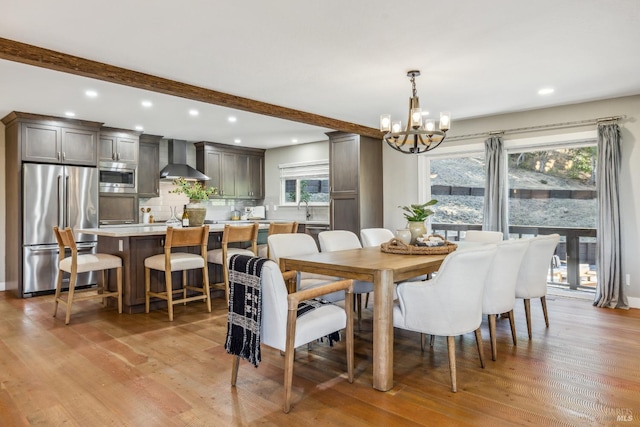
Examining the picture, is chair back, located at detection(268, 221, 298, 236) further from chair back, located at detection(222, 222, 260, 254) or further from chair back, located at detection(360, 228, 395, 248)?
chair back, located at detection(360, 228, 395, 248)

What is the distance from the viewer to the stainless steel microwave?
6.16 m

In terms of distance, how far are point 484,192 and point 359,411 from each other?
4.27 metres

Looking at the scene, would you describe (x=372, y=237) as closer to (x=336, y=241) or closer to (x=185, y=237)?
(x=336, y=241)

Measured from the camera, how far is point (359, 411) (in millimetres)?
2225

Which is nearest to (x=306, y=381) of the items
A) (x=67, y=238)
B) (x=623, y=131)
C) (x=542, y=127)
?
(x=67, y=238)

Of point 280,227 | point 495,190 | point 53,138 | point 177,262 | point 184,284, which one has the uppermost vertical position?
point 53,138

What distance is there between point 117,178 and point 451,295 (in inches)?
222

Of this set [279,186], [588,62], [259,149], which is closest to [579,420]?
[588,62]

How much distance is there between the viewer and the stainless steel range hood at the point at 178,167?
22.8 ft

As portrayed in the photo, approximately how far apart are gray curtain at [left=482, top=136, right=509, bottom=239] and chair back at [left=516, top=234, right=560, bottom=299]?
6.32 feet

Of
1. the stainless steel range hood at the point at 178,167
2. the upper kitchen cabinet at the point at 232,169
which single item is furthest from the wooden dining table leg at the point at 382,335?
the upper kitchen cabinet at the point at 232,169

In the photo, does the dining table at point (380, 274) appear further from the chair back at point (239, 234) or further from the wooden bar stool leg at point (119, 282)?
the wooden bar stool leg at point (119, 282)

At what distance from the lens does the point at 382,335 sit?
2.49m

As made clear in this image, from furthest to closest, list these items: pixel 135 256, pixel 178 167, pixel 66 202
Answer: pixel 178 167 < pixel 66 202 < pixel 135 256
